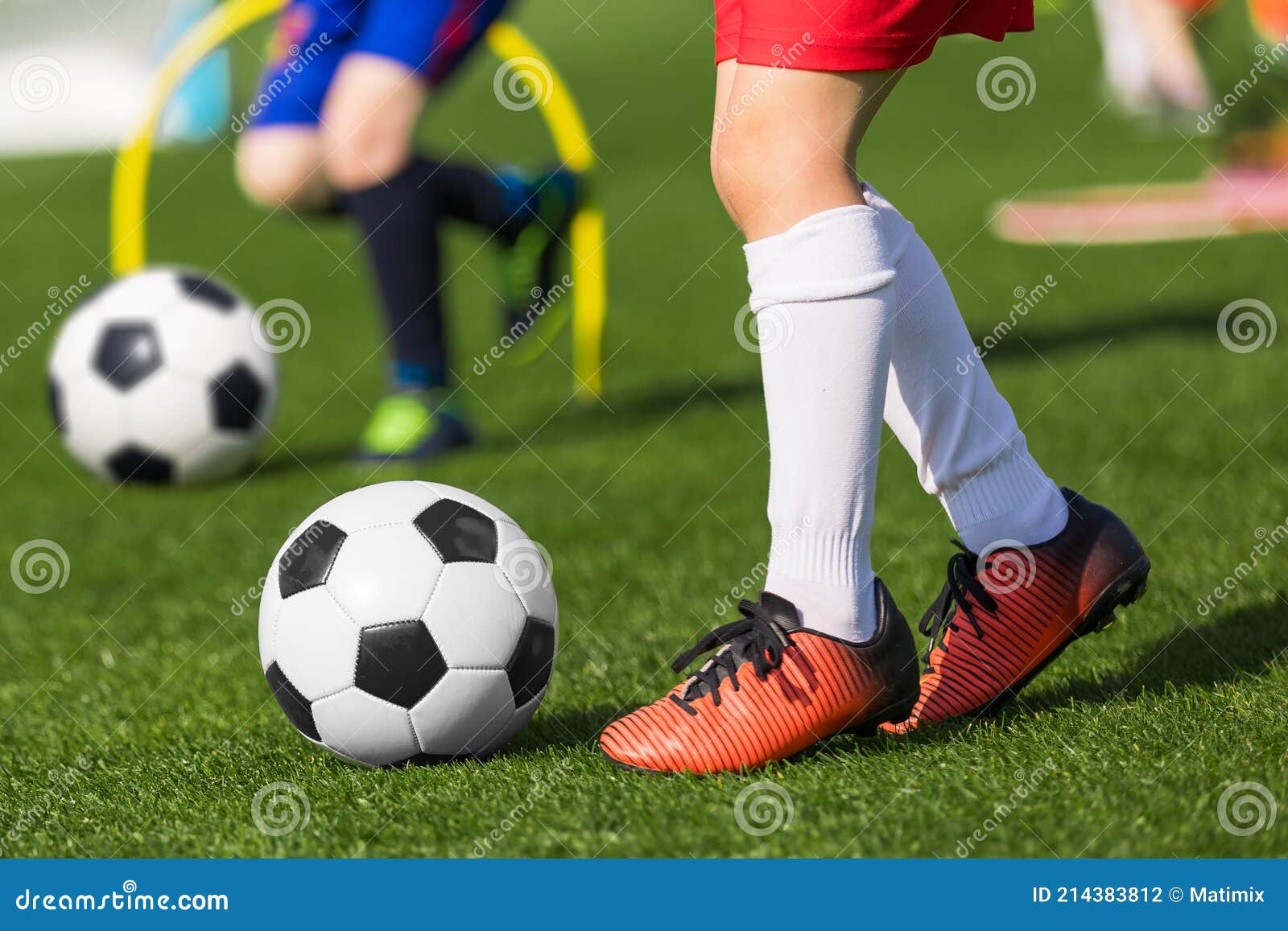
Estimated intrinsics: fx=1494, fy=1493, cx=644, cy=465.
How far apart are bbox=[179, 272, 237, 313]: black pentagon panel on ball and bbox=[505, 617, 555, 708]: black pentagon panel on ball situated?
2797 millimetres

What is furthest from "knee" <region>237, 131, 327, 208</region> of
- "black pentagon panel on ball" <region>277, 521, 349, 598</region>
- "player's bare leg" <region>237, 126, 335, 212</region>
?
"black pentagon panel on ball" <region>277, 521, 349, 598</region>

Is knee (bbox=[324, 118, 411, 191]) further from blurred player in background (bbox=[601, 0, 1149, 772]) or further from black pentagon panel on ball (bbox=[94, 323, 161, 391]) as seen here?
blurred player in background (bbox=[601, 0, 1149, 772])

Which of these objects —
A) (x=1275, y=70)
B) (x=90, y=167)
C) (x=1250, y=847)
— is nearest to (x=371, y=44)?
(x=1250, y=847)

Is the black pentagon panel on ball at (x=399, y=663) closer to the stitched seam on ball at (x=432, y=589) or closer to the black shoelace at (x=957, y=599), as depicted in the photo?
the stitched seam on ball at (x=432, y=589)

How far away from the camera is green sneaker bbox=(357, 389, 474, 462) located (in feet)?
15.6

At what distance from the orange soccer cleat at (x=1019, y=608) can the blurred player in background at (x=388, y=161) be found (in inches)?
108

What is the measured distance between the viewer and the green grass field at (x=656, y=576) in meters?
1.89

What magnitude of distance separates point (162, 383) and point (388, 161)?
999 mm

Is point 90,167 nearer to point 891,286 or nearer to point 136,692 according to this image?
point 136,692

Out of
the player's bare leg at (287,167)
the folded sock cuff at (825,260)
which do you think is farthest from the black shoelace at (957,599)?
the player's bare leg at (287,167)

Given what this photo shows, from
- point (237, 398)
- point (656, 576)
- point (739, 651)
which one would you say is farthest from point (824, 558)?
point (237, 398)

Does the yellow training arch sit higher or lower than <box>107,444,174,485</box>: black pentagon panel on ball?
higher

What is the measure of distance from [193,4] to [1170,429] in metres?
18.2

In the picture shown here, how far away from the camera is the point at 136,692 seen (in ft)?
9.42
